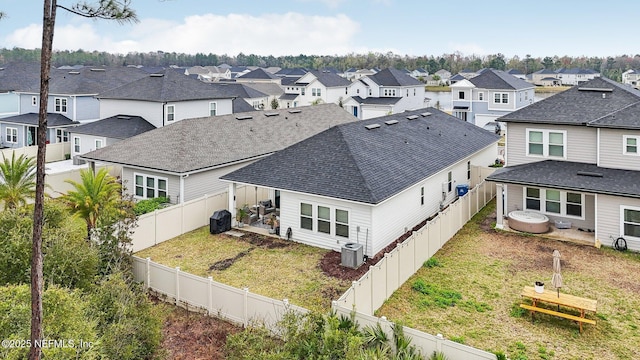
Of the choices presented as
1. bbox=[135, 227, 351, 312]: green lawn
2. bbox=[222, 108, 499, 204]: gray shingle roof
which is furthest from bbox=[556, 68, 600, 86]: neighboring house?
bbox=[135, 227, 351, 312]: green lawn

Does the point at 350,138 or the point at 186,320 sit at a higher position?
→ the point at 350,138

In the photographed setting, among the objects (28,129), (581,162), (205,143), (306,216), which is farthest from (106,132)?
(581,162)

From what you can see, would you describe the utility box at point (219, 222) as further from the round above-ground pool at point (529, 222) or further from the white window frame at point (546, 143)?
the white window frame at point (546, 143)

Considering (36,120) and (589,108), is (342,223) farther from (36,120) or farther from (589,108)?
(36,120)

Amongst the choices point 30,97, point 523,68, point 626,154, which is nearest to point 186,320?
point 626,154

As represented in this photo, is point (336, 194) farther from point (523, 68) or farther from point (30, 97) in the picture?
point (523, 68)

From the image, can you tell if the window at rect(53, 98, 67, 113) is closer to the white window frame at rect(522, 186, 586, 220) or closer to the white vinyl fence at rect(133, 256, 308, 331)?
the white vinyl fence at rect(133, 256, 308, 331)
